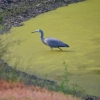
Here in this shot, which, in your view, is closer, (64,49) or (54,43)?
(54,43)

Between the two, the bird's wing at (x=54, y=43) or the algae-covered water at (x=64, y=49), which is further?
the bird's wing at (x=54, y=43)

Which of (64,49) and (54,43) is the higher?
(54,43)

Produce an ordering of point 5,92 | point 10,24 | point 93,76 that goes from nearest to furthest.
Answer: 1. point 5,92
2. point 93,76
3. point 10,24

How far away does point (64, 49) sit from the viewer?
35.3 feet

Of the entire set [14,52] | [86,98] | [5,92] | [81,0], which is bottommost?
[81,0]

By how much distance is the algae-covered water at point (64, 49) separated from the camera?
333 inches

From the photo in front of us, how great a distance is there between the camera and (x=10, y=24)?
13844 mm

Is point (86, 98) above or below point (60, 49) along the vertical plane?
above

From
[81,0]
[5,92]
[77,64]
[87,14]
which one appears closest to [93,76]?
[77,64]

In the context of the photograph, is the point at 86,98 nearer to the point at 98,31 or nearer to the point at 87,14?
the point at 98,31

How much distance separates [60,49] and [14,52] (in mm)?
1330

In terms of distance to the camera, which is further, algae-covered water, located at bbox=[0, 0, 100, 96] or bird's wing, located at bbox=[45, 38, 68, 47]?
bird's wing, located at bbox=[45, 38, 68, 47]

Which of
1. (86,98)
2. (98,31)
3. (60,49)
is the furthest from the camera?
(98,31)

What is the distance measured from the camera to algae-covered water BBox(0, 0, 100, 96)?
8.45 m
